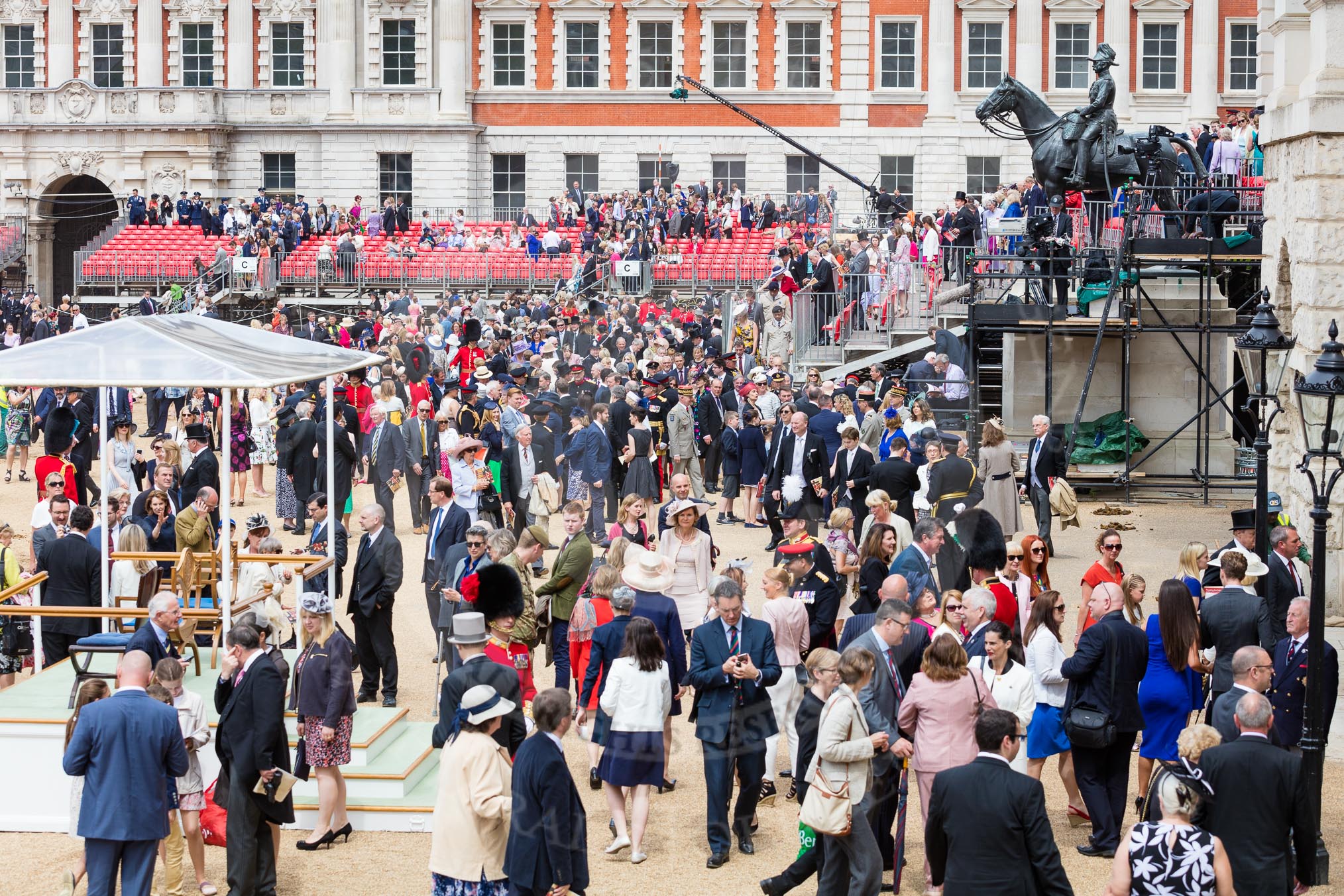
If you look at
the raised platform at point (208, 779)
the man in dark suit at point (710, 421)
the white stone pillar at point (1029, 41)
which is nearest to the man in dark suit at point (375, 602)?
the raised platform at point (208, 779)

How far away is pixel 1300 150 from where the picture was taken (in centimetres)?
1595

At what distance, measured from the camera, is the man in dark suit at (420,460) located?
63.4 feet

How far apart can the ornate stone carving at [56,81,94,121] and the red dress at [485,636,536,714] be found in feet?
138

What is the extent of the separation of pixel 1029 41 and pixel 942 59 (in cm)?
245

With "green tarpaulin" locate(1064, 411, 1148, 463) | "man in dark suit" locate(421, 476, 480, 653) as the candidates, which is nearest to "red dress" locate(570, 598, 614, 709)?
"man in dark suit" locate(421, 476, 480, 653)

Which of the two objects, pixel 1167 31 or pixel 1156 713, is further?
pixel 1167 31

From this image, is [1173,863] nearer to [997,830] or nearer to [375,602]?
[997,830]

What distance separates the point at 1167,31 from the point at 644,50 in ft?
47.9

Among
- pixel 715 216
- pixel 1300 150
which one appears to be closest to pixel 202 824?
pixel 1300 150

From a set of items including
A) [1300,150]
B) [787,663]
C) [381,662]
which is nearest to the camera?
[787,663]

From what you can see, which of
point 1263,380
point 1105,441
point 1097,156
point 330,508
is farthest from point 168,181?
point 1263,380

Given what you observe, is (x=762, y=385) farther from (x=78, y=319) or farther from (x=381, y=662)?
(x=78, y=319)

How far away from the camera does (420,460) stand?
19.5 meters

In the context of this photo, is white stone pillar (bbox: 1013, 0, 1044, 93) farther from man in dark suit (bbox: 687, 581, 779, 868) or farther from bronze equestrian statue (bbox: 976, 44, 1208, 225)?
man in dark suit (bbox: 687, 581, 779, 868)
